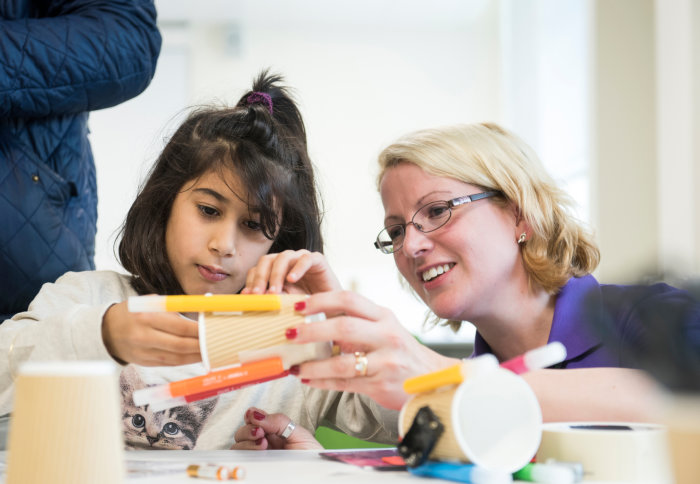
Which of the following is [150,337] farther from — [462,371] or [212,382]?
[462,371]

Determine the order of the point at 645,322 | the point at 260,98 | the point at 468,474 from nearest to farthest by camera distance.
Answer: the point at 645,322
the point at 468,474
the point at 260,98

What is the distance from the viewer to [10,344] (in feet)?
2.85

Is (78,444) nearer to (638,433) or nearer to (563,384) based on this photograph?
(638,433)

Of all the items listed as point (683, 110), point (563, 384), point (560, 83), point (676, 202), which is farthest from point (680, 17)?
point (563, 384)

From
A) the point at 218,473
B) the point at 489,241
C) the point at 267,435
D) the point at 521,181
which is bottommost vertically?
the point at 267,435

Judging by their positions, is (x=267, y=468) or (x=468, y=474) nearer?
(x=468, y=474)

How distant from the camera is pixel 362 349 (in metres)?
0.78

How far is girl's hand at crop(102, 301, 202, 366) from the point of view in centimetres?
75

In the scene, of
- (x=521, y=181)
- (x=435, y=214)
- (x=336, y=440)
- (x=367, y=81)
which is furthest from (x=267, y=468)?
(x=367, y=81)

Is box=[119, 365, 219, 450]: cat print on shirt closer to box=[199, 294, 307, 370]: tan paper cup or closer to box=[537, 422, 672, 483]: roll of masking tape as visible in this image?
box=[199, 294, 307, 370]: tan paper cup

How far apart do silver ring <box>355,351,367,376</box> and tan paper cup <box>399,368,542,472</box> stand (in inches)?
4.4

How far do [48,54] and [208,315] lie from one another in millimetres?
650

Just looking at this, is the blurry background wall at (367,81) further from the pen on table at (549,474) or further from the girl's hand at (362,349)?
the pen on table at (549,474)

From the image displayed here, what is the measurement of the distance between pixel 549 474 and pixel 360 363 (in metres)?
0.24
